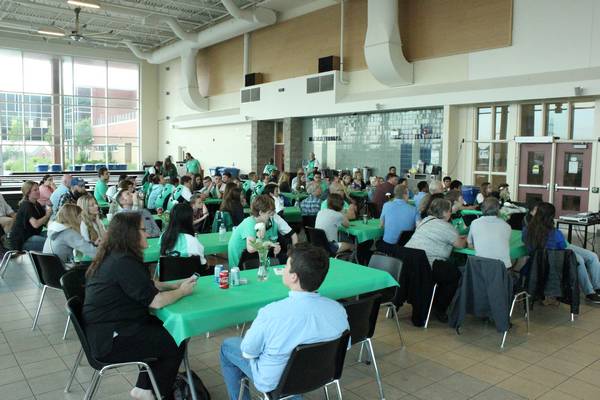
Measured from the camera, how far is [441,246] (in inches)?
195

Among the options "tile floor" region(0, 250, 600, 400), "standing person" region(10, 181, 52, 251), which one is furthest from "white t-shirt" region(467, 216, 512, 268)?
"standing person" region(10, 181, 52, 251)

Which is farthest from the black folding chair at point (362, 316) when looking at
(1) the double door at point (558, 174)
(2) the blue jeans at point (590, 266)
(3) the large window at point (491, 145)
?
(3) the large window at point (491, 145)

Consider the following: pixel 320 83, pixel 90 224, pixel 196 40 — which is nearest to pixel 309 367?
pixel 90 224

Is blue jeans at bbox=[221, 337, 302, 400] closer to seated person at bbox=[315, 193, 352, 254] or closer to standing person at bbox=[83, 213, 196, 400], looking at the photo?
standing person at bbox=[83, 213, 196, 400]

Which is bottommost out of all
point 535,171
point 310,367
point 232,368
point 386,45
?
point 232,368

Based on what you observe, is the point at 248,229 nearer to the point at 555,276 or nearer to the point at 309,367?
the point at 309,367

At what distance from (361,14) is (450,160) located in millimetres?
4918

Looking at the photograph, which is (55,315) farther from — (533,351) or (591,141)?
(591,141)

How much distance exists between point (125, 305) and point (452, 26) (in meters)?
11.5

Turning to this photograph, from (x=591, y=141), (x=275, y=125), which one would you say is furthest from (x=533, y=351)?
(x=275, y=125)

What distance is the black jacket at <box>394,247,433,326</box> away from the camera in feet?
15.7

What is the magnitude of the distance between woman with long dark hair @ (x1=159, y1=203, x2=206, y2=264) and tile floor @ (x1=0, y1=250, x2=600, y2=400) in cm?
80

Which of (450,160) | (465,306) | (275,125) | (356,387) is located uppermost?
(275,125)

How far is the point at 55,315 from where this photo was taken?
202 inches
